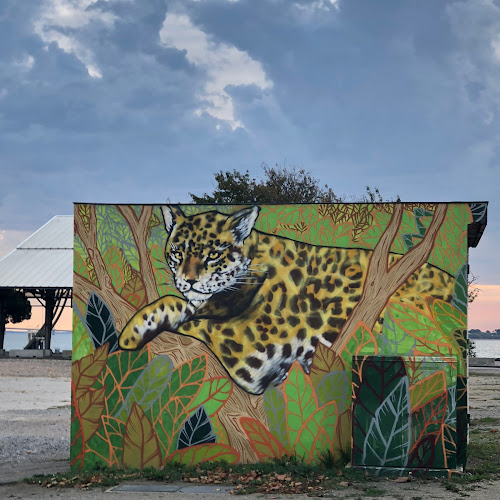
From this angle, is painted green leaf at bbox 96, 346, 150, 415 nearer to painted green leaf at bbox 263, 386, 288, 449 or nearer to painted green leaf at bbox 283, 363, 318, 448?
painted green leaf at bbox 263, 386, 288, 449

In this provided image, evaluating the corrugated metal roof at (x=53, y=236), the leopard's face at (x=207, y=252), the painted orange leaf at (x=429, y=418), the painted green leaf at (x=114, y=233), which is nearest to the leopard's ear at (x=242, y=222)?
the leopard's face at (x=207, y=252)

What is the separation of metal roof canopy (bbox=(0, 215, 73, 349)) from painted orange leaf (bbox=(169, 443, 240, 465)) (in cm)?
2855

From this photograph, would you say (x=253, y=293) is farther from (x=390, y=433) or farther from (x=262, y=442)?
(x=390, y=433)

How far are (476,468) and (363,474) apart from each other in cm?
159

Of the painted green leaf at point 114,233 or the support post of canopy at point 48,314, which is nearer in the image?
the painted green leaf at point 114,233

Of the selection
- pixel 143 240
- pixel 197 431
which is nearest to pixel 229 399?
pixel 197 431

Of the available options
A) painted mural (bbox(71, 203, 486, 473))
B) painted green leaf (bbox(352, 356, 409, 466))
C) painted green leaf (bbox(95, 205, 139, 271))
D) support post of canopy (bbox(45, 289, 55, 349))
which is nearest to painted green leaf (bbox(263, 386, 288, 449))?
painted mural (bbox(71, 203, 486, 473))

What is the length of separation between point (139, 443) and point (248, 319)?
214 cm

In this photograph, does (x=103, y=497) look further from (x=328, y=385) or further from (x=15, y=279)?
(x=15, y=279)

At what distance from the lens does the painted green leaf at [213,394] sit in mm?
9578

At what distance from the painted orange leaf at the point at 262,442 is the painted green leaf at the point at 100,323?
206 centimetres

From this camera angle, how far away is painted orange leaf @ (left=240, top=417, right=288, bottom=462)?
9445 mm

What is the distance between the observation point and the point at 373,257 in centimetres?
956

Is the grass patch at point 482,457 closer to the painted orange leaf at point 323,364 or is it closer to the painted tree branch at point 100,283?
the painted orange leaf at point 323,364
